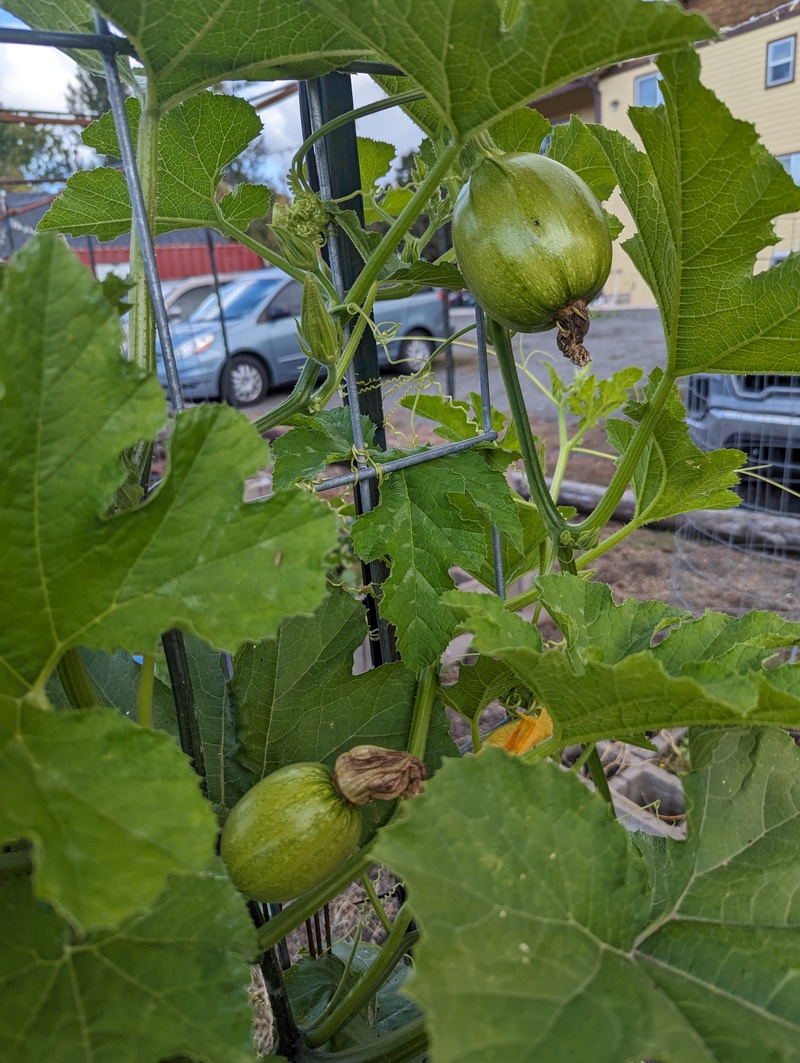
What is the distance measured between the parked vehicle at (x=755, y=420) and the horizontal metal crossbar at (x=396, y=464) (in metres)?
2.61

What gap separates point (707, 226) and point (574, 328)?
13 centimetres

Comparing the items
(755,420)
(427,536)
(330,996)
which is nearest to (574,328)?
(427,536)

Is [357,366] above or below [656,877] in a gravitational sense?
above

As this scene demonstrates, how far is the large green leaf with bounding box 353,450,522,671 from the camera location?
70 cm

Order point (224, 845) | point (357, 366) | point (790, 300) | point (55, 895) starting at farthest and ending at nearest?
point (357, 366) < point (790, 300) < point (224, 845) < point (55, 895)

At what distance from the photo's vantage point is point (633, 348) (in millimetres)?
8750

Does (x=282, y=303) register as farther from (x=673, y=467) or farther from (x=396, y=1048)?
(x=396, y=1048)

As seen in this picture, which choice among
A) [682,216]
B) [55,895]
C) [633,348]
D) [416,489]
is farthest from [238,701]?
[633,348]

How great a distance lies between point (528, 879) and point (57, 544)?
12.9 inches

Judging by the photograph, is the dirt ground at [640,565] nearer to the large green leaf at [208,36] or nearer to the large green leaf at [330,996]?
the large green leaf at [330,996]

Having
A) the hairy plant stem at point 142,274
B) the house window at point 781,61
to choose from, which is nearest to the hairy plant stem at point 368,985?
the hairy plant stem at point 142,274

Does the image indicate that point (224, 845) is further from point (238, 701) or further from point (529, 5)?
point (529, 5)

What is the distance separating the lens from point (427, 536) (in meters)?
0.74

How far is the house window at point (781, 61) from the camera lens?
9992 millimetres
